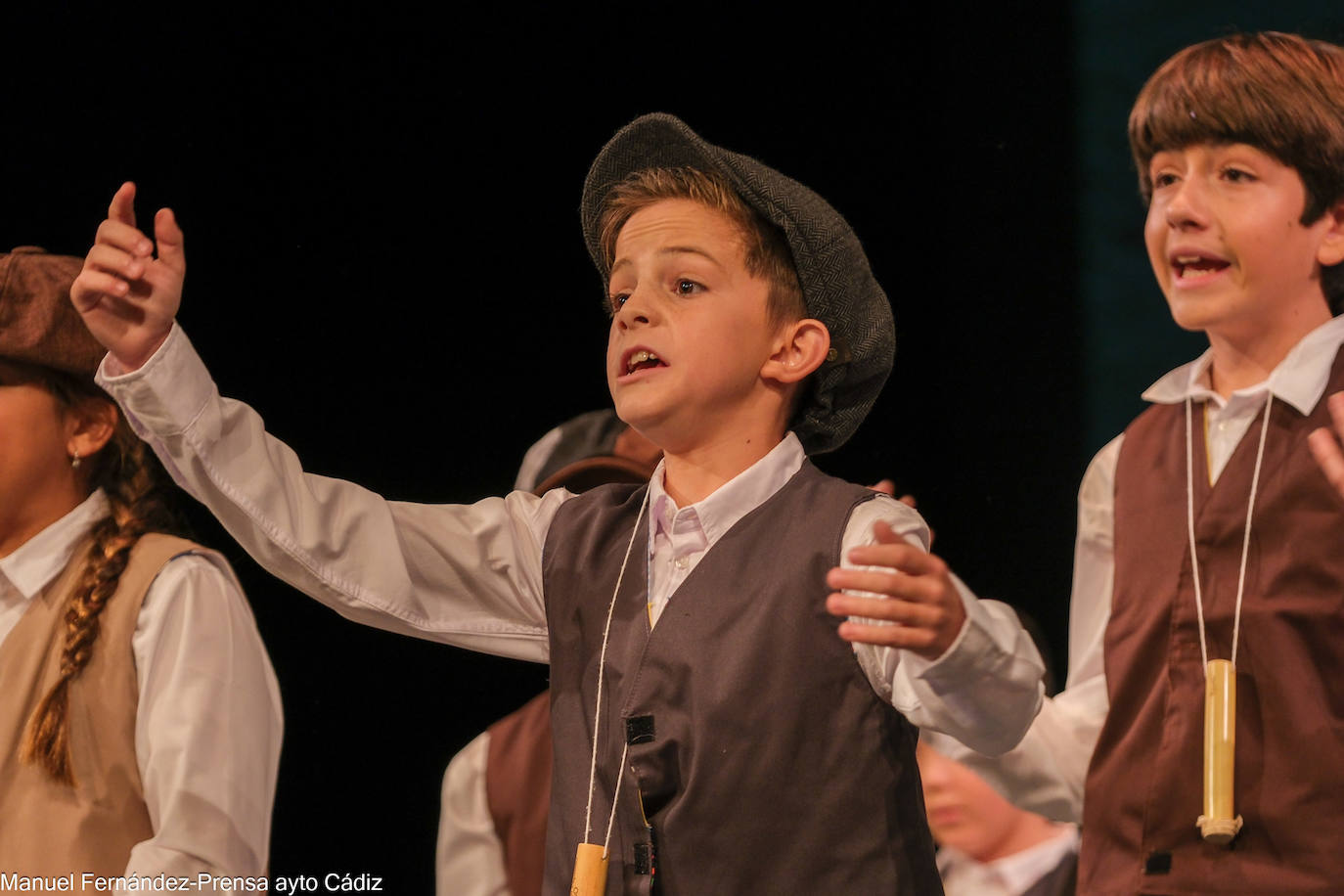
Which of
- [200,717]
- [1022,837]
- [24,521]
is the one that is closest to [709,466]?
[200,717]

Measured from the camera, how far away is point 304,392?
262 centimetres

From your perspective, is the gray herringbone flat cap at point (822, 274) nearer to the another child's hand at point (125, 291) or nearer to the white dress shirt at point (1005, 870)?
the another child's hand at point (125, 291)

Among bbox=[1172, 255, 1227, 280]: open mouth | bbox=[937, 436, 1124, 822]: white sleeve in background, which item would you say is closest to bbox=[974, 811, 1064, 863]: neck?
bbox=[937, 436, 1124, 822]: white sleeve in background

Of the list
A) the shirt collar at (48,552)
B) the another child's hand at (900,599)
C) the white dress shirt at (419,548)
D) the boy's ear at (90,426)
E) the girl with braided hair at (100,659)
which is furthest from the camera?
the boy's ear at (90,426)

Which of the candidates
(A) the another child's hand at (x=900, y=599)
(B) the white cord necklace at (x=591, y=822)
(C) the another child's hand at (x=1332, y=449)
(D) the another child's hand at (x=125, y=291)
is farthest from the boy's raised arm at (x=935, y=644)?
(D) the another child's hand at (x=125, y=291)

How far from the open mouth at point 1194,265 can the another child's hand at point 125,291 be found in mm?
1271

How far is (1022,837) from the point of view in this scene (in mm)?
2334

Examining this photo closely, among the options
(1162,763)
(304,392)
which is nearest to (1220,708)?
(1162,763)

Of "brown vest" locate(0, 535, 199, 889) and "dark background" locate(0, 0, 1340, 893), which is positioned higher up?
"dark background" locate(0, 0, 1340, 893)

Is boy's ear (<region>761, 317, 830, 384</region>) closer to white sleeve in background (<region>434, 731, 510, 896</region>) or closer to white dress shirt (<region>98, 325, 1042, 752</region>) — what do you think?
white dress shirt (<region>98, 325, 1042, 752</region>)

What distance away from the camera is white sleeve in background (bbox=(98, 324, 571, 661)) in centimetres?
158

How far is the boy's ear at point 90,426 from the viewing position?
220 cm

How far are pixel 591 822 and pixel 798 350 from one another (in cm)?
61

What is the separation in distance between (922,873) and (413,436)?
140 centimetres
